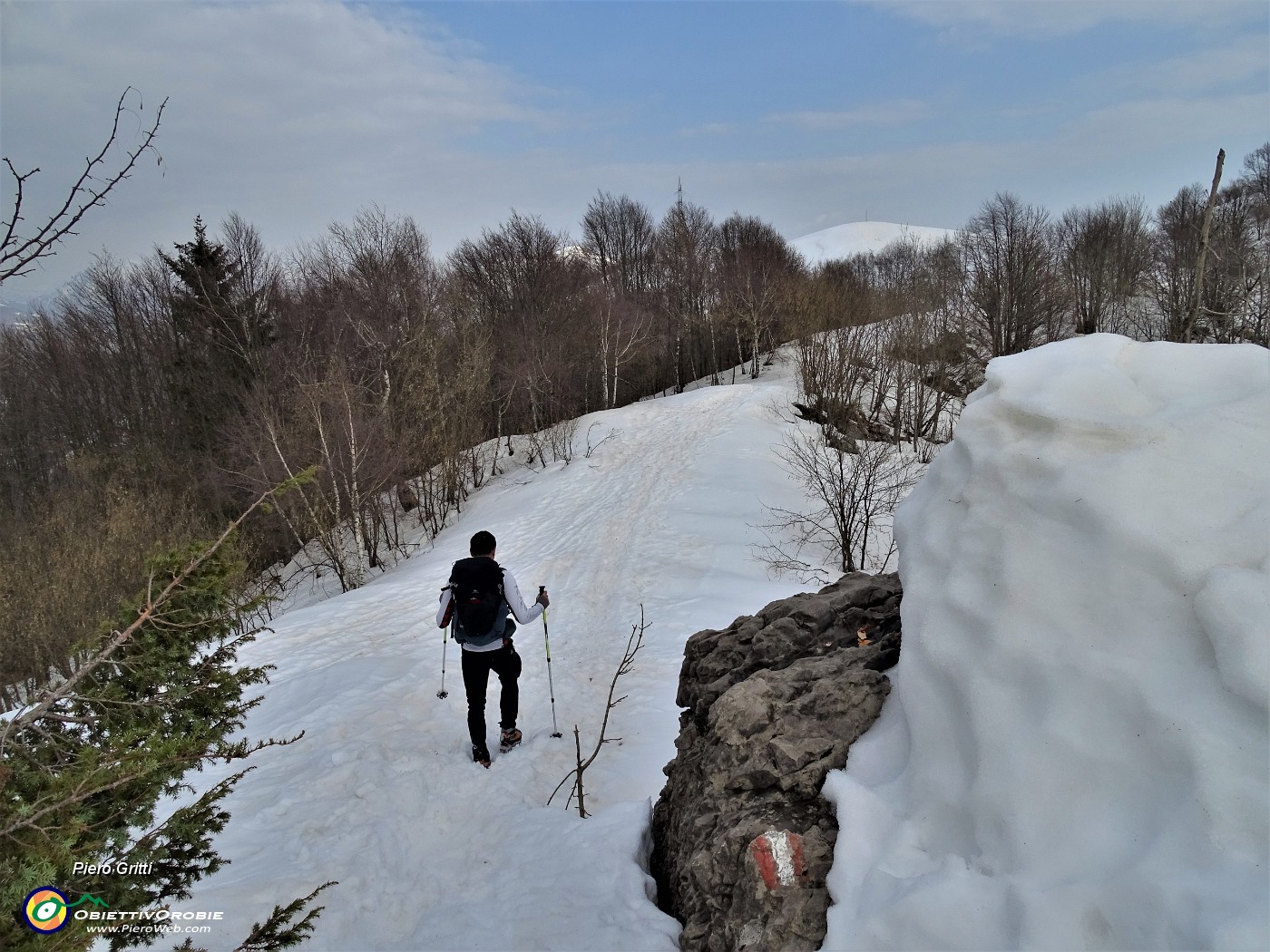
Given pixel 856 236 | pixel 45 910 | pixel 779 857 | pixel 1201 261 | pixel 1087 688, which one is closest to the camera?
pixel 45 910

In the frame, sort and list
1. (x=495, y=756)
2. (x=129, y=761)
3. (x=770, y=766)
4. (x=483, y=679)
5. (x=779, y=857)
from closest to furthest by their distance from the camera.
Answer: (x=129, y=761), (x=779, y=857), (x=770, y=766), (x=483, y=679), (x=495, y=756)

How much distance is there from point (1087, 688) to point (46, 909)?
3.57 m

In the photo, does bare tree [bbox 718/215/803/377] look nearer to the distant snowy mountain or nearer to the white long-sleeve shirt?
the white long-sleeve shirt

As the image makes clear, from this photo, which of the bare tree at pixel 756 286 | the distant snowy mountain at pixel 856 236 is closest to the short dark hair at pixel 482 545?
the bare tree at pixel 756 286

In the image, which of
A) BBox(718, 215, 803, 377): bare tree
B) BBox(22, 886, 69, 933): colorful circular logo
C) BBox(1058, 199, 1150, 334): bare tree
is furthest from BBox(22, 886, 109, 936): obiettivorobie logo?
BBox(1058, 199, 1150, 334): bare tree

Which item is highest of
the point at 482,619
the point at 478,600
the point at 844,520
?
the point at 478,600

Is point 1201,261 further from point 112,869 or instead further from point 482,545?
point 112,869

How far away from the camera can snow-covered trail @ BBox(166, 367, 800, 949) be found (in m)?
3.86

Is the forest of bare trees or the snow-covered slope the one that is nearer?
the snow-covered slope

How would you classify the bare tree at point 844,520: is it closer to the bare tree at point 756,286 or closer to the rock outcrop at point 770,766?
the rock outcrop at point 770,766

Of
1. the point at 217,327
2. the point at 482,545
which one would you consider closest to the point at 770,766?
the point at 482,545

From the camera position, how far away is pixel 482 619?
568 cm

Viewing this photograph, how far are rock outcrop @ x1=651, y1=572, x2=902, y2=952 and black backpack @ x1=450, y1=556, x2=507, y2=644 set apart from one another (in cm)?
190

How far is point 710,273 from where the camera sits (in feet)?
118
